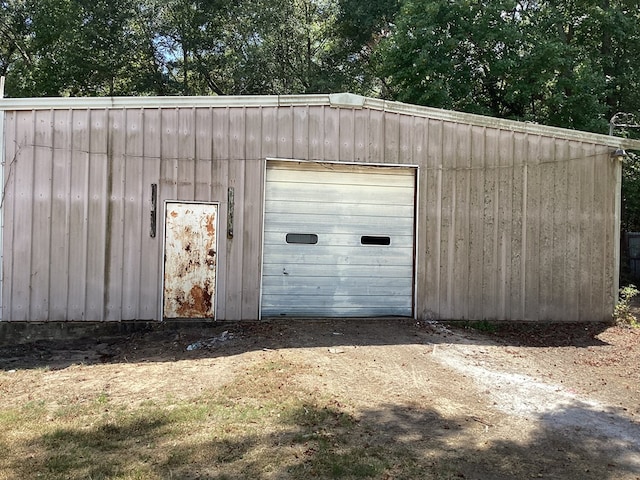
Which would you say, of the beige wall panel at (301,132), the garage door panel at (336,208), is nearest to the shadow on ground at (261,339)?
the garage door panel at (336,208)

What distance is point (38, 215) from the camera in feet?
23.6

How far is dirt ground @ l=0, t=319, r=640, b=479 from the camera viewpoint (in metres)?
3.73

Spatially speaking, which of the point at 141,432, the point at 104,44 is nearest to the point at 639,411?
the point at 141,432

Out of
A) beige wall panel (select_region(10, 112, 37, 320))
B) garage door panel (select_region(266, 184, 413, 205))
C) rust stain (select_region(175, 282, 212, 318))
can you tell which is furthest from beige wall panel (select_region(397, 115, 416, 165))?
beige wall panel (select_region(10, 112, 37, 320))

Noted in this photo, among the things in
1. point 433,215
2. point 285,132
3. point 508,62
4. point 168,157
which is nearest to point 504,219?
point 433,215

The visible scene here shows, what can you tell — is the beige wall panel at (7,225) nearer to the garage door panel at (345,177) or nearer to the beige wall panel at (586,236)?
the garage door panel at (345,177)

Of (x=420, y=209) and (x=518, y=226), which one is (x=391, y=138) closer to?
(x=420, y=209)

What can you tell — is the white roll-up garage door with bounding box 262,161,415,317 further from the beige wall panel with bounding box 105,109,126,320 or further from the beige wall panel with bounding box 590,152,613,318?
the beige wall panel with bounding box 590,152,613,318

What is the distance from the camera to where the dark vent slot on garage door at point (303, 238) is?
7.91m

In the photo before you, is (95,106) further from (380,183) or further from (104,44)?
(104,44)

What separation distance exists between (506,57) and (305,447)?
47.9ft

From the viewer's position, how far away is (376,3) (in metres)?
19.2

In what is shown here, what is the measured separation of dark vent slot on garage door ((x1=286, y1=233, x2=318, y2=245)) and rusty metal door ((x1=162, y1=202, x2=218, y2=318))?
1.11 m

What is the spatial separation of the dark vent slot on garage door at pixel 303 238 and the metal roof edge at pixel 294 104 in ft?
6.29
